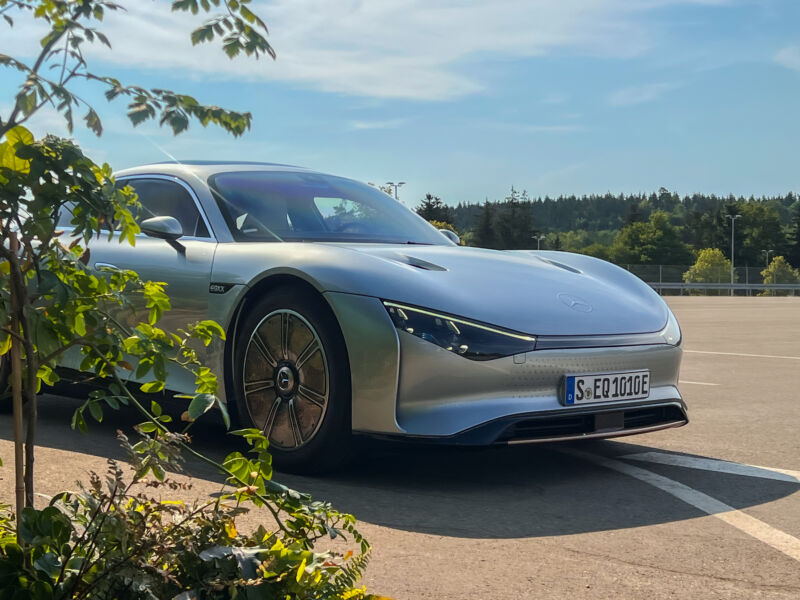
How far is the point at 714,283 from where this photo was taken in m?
80.0

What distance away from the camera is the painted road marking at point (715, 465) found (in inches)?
191

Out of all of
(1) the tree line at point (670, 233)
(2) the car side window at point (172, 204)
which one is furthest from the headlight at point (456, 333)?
(1) the tree line at point (670, 233)

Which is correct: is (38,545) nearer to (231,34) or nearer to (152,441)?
(152,441)

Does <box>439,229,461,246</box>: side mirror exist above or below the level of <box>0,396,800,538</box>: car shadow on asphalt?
above

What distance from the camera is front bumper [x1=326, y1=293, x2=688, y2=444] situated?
429 centimetres

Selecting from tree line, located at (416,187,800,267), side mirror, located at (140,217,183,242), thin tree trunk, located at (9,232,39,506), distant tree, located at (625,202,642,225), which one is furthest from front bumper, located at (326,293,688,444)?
distant tree, located at (625,202,642,225)

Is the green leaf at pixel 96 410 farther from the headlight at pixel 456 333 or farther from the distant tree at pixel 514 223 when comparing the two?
the distant tree at pixel 514 223

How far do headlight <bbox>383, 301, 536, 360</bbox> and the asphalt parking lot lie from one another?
16.4 inches

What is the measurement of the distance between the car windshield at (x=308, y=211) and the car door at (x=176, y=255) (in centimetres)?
19

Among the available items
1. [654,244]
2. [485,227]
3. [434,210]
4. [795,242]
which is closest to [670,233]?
[654,244]

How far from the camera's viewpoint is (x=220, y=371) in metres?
5.00

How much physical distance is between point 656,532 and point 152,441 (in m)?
2.18

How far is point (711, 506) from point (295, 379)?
183cm

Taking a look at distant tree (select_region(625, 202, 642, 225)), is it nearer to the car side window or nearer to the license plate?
the car side window
